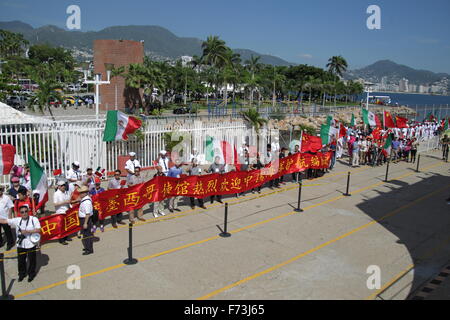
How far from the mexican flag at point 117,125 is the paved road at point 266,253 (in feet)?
13.0

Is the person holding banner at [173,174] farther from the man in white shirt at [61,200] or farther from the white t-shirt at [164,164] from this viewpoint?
the man in white shirt at [61,200]

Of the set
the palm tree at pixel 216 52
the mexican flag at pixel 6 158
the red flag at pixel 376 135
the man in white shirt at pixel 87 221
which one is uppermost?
the palm tree at pixel 216 52

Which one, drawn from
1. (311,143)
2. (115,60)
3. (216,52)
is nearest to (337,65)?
(216,52)

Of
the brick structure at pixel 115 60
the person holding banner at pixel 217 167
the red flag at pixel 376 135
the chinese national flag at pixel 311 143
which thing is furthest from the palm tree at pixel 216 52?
the person holding banner at pixel 217 167

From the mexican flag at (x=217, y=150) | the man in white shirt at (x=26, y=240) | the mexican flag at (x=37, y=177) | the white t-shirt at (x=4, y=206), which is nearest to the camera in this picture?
the man in white shirt at (x=26, y=240)

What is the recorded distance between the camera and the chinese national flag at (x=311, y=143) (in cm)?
1569

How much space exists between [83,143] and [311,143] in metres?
9.43

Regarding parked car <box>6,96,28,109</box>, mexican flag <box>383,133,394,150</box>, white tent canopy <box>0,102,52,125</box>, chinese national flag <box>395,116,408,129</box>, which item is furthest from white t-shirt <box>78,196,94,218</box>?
parked car <box>6,96,28,109</box>

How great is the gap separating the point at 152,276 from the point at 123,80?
147 ft

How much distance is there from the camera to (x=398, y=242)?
32.9 ft

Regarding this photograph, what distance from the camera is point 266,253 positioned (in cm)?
896

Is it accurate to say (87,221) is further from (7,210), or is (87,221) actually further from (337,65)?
(337,65)

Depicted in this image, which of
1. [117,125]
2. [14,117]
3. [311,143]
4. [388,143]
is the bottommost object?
[388,143]

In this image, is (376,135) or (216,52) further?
(216,52)
